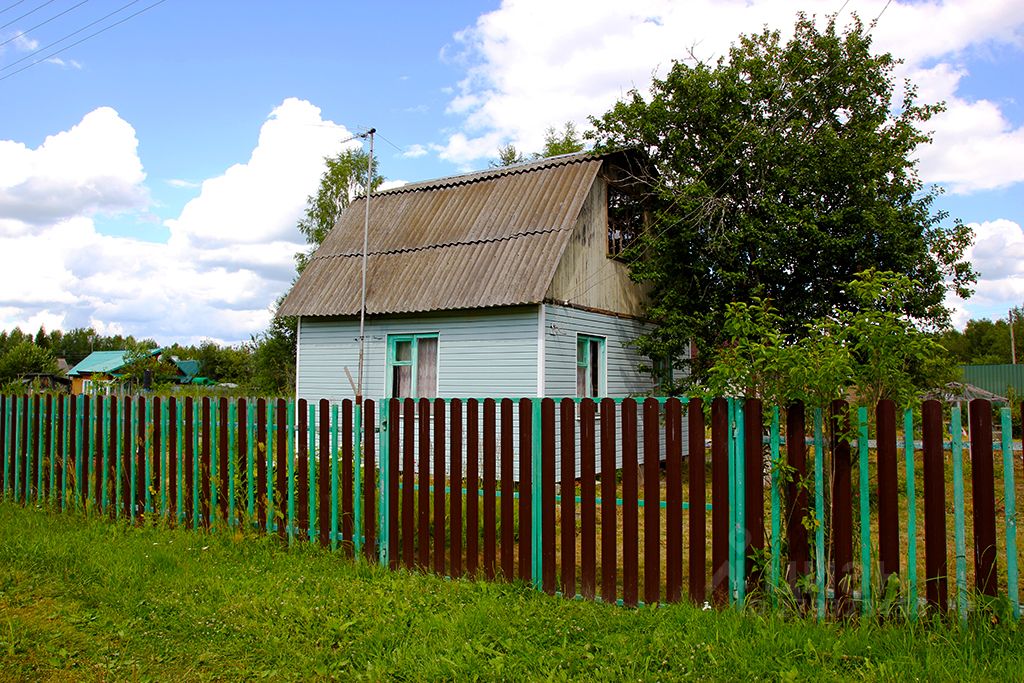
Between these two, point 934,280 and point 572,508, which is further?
point 934,280

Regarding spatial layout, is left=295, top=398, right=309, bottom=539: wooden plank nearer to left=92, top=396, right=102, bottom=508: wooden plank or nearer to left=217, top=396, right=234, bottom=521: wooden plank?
left=217, top=396, right=234, bottom=521: wooden plank

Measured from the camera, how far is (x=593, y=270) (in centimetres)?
1345

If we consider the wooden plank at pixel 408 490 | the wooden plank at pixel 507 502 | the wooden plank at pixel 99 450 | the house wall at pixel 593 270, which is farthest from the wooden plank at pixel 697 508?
the house wall at pixel 593 270

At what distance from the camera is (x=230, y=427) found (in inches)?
282

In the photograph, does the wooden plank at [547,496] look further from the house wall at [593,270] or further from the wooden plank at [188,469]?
the house wall at [593,270]

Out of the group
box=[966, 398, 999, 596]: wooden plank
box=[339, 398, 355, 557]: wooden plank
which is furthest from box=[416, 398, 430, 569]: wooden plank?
box=[966, 398, 999, 596]: wooden plank

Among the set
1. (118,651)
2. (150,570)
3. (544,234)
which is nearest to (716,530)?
(118,651)

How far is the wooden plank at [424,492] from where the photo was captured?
5.88 m

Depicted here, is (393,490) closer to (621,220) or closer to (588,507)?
(588,507)

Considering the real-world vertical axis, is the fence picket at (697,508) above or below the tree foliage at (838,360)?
below

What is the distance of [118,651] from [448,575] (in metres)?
2.31

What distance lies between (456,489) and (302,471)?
1.67 meters

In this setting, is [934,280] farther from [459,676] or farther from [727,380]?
[459,676]

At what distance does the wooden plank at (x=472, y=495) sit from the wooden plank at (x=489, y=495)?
0.09m
